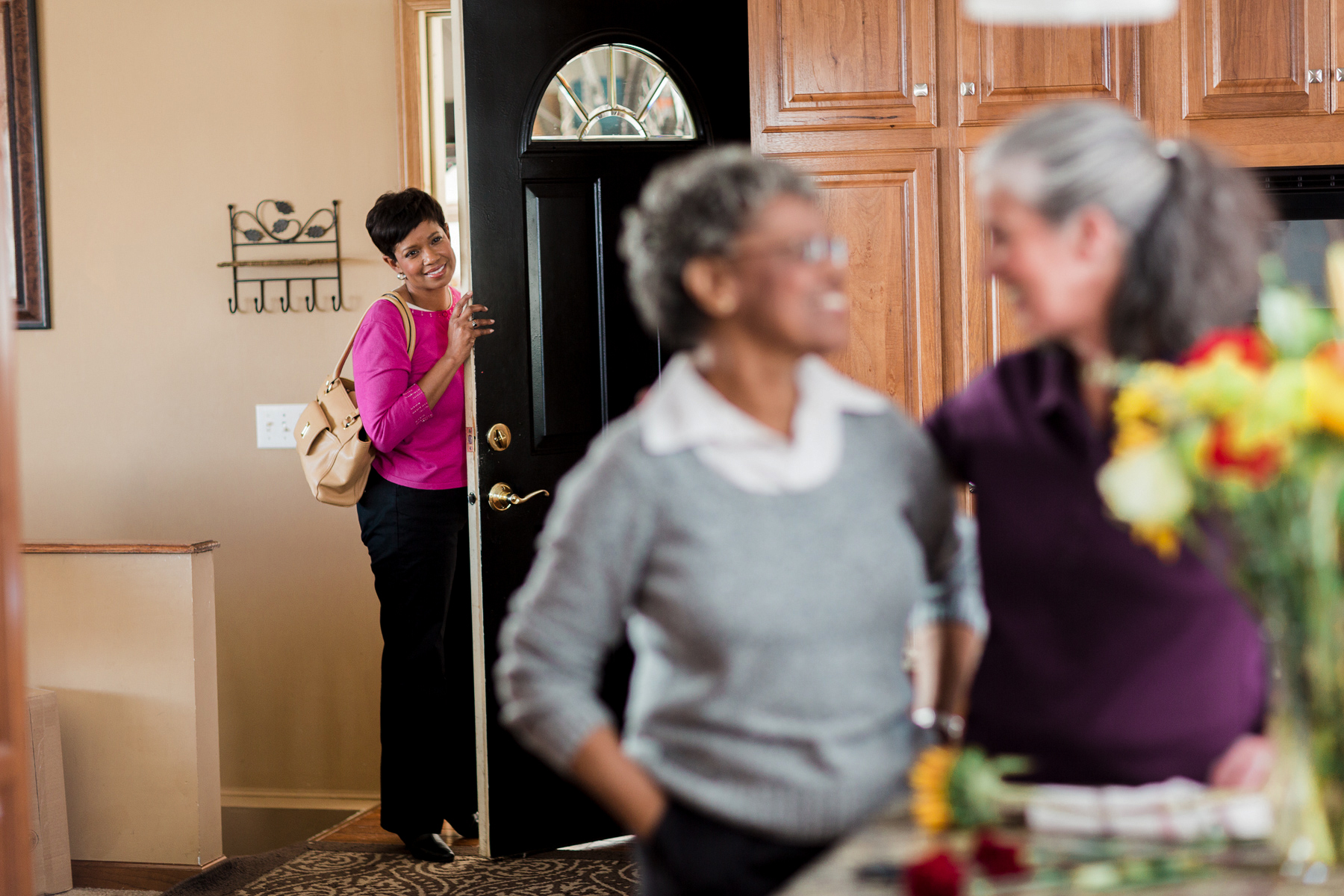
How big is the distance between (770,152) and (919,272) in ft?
1.38

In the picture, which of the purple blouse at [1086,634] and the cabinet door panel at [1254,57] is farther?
the cabinet door panel at [1254,57]

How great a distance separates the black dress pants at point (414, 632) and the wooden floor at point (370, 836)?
10cm

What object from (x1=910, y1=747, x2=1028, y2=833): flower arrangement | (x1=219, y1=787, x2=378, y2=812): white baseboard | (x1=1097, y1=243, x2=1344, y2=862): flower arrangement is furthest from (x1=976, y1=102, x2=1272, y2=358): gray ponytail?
(x1=219, y1=787, x2=378, y2=812): white baseboard

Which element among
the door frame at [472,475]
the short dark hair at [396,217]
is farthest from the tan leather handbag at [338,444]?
the door frame at [472,475]

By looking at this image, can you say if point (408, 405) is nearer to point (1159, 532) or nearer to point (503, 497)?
point (503, 497)

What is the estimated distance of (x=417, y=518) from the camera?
2922 millimetres

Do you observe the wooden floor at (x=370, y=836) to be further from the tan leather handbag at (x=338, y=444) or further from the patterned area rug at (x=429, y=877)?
the tan leather handbag at (x=338, y=444)

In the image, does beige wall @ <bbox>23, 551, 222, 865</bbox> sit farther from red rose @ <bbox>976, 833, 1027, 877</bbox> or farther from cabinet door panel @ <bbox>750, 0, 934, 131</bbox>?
red rose @ <bbox>976, 833, 1027, 877</bbox>

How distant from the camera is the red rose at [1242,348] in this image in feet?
2.58

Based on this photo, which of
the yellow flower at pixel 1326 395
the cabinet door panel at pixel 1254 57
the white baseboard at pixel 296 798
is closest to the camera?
the yellow flower at pixel 1326 395

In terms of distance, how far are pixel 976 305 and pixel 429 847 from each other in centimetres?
184

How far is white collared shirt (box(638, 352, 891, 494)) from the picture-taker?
1.03m

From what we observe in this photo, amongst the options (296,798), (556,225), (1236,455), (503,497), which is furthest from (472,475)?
(1236,455)

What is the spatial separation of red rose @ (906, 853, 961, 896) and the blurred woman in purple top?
249 millimetres
